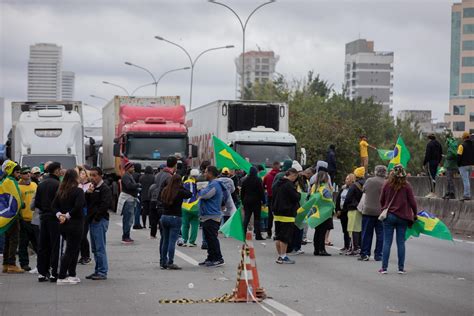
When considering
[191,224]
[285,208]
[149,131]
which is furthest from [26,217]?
[149,131]

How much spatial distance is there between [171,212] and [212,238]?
39.8 inches

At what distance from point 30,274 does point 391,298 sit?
241 inches

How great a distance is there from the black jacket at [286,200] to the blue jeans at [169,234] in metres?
1.88

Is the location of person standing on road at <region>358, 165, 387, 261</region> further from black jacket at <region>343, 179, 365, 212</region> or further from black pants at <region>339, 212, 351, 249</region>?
black pants at <region>339, 212, 351, 249</region>

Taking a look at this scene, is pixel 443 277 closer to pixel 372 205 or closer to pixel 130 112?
pixel 372 205

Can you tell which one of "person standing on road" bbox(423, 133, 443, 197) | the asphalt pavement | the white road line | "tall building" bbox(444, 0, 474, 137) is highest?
"tall building" bbox(444, 0, 474, 137)

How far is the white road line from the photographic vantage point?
1240 cm

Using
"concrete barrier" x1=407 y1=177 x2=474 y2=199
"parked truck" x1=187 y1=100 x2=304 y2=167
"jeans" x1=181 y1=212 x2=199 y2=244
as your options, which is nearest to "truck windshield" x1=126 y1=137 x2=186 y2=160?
"parked truck" x1=187 y1=100 x2=304 y2=167

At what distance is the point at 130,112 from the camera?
40.2 meters

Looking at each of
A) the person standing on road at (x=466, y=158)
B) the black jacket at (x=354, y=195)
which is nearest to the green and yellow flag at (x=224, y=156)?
the black jacket at (x=354, y=195)

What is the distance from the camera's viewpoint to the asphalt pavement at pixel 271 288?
12.8 meters

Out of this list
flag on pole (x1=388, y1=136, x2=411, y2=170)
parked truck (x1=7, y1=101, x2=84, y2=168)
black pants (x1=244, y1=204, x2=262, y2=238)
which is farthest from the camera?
parked truck (x1=7, y1=101, x2=84, y2=168)

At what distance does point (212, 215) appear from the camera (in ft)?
59.9

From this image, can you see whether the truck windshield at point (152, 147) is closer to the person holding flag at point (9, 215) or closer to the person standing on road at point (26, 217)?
the person standing on road at point (26, 217)
